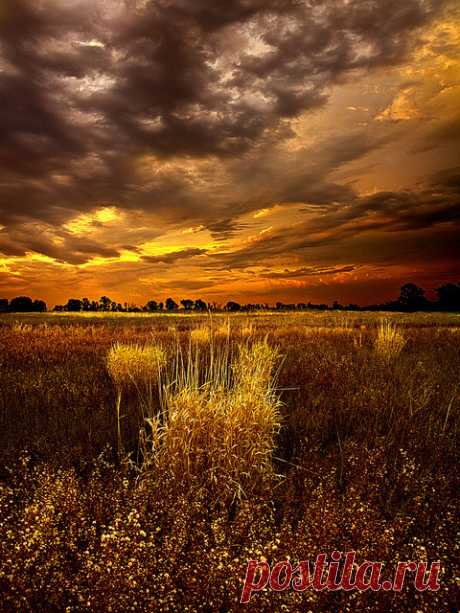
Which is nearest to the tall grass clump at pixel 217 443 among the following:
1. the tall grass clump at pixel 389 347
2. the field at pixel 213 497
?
the field at pixel 213 497

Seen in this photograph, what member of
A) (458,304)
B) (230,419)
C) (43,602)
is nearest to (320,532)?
(230,419)

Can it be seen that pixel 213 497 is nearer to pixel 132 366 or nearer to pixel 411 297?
pixel 132 366

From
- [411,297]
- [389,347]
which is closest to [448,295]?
[411,297]

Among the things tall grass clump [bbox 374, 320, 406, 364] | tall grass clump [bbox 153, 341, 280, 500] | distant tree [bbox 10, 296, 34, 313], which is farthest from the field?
distant tree [bbox 10, 296, 34, 313]

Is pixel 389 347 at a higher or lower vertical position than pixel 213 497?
higher

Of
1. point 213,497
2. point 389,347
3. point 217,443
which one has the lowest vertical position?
point 213,497

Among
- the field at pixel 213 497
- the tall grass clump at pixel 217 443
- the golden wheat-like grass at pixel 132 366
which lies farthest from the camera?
the golden wheat-like grass at pixel 132 366

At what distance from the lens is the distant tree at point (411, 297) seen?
86188 mm

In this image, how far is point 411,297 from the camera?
9006 centimetres

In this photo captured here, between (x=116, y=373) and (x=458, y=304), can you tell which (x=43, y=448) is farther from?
(x=458, y=304)

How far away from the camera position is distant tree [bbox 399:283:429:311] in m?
86.2

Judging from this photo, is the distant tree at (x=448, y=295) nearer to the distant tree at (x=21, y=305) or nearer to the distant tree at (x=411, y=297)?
the distant tree at (x=411, y=297)

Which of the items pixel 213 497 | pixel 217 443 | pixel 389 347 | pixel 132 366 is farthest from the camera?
pixel 389 347

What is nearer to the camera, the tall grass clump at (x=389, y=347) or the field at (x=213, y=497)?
the field at (x=213, y=497)
